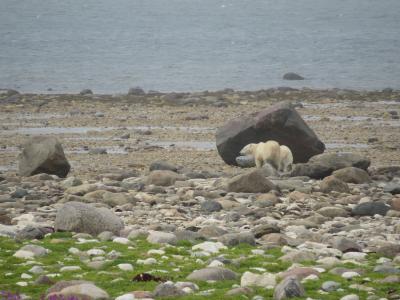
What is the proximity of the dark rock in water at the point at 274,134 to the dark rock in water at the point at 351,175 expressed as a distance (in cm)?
307

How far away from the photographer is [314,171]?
61.4ft

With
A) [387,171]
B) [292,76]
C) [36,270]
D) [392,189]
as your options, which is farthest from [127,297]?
[292,76]

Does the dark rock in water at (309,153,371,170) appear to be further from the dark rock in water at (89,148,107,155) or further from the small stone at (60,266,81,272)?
the small stone at (60,266,81,272)

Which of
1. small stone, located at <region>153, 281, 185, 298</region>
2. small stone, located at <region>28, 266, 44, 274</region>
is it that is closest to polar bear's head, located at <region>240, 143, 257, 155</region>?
small stone, located at <region>28, 266, 44, 274</region>

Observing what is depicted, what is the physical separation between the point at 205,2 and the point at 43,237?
508 ft

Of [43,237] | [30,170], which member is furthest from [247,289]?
[30,170]

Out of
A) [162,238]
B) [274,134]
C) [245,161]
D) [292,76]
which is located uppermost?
[292,76]

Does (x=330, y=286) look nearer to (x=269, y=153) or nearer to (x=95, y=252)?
(x=95, y=252)

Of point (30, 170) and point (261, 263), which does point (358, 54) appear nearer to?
point (30, 170)

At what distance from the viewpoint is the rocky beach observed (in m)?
9.56

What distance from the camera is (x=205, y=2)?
16462 cm

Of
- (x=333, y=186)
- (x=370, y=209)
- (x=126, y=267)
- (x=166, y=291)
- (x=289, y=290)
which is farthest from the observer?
(x=333, y=186)

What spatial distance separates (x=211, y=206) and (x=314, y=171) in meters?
4.42

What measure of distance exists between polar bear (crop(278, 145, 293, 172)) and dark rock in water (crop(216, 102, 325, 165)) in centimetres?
139
